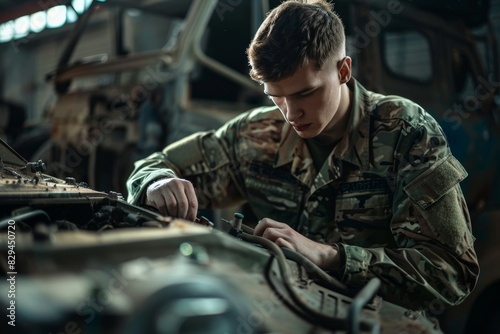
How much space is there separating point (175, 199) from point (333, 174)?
21.4 inches

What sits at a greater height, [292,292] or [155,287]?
[155,287]

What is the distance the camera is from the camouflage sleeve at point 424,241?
72.7 inches

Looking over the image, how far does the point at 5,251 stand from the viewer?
1.20 meters

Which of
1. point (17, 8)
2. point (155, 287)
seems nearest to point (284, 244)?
point (155, 287)

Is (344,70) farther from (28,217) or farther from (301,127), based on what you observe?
(28,217)

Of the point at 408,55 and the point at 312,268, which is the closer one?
the point at 312,268

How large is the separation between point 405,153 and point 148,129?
6.44 ft

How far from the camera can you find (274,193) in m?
2.36

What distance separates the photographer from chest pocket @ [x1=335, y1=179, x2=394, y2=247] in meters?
2.12

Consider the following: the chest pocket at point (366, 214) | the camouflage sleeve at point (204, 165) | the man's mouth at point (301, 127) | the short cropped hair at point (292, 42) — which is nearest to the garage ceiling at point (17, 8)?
the camouflage sleeve at point (204, 165)

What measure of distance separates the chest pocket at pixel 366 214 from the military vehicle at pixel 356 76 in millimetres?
1251

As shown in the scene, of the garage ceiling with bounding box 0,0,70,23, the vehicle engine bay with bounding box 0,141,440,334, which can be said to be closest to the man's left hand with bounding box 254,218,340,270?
the vehicle engine bay with bounding box 0,141,440,334

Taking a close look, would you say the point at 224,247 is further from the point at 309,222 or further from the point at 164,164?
the point at 164,164

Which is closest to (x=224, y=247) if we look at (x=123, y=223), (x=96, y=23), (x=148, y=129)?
(x=123, y=223)
